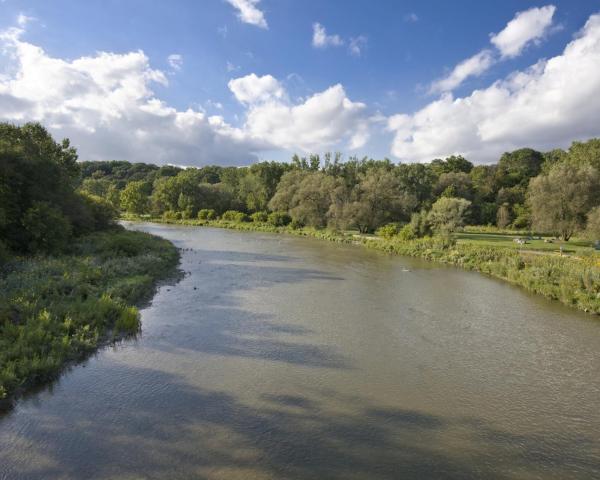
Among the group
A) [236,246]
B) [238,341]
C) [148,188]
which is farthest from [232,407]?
[148,188]

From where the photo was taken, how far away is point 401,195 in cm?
6006

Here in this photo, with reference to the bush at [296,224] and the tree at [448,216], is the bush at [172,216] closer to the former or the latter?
the bush at [296,224]

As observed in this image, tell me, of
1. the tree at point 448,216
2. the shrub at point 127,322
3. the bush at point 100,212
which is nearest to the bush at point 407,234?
the tree at point 448,216

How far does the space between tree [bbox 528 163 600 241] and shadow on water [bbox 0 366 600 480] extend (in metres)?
37.6

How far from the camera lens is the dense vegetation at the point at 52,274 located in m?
11.8

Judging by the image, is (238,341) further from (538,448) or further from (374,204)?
(374,204)

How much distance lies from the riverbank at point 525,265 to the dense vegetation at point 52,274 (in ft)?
75.2

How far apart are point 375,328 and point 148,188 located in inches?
4245

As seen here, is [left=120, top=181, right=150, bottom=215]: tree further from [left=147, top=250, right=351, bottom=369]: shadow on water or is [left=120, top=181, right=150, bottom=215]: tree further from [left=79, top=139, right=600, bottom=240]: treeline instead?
→ [left=147, top=250, right=351, bottom=369]: shadow on water

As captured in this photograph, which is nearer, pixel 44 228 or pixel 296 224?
pixel 44 228

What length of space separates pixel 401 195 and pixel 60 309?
173ft

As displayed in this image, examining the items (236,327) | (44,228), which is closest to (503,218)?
(236,327)

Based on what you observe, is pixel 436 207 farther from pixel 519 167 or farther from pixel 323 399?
pixel 519 167

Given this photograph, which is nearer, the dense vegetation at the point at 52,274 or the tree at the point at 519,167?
the dense vegetation at the point at 52,274
